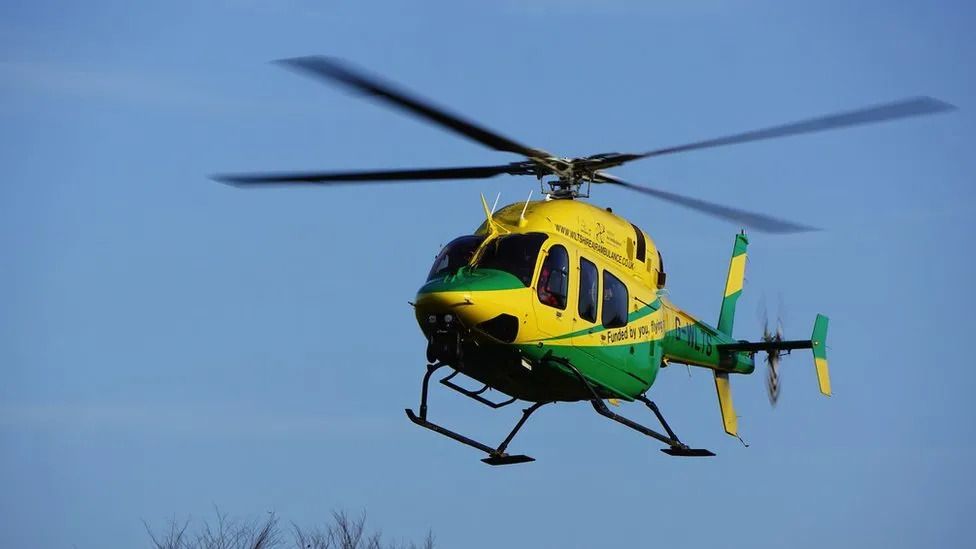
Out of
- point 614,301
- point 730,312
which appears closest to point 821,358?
point 730,312

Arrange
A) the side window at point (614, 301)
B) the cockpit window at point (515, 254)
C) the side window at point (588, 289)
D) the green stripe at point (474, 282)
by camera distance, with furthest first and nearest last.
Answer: the side window at point (614, 301) < the side window at point (588, 289) < the cockpit window at point (515, 254) < the green stripe at point (474, 282)

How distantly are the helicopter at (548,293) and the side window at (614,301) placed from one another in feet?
0.07

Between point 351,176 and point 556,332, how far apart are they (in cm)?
393

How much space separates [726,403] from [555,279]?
7.38 meters

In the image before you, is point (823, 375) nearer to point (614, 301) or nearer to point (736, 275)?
point (736, 275)

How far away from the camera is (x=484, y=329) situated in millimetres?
24078

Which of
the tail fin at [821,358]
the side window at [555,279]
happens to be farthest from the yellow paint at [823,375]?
the side window at [555,279]

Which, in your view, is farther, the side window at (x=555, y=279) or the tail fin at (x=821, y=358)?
the tail fin at (x=821, y=358)

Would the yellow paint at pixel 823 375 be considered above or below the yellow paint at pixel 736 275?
below

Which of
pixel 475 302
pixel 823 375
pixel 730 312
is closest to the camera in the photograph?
pixel 475 302

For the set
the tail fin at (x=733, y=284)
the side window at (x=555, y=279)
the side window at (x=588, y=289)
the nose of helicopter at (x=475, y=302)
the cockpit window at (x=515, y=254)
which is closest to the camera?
the nose of helicopter at (x=475, y=302)

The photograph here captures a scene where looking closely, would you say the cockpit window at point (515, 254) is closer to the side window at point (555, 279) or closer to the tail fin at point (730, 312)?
the side window at point (555, 279)

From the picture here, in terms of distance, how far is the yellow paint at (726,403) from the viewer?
3072cm

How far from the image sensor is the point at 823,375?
98.0 feet
